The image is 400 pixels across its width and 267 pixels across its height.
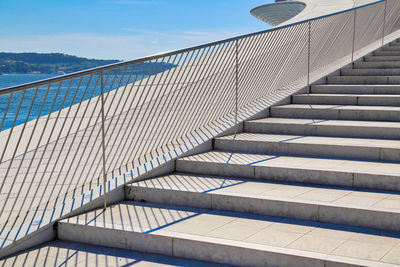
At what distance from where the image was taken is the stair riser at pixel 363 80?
7.98 meters

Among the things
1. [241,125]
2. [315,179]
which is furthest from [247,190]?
[241,125]

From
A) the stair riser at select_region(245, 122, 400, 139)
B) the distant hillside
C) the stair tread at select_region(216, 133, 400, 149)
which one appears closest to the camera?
the stair tread at select_region(216, 133, 400, 149)

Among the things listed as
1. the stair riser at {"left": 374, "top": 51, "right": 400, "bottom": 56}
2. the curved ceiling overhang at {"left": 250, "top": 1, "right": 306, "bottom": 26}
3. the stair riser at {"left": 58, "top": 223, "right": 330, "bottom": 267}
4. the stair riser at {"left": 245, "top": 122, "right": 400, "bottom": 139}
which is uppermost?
the curved ceiling overhang at {"left": 250, "top": 1, "right": 306, "bottom": 26}

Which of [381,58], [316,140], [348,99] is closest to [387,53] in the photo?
[381,58]

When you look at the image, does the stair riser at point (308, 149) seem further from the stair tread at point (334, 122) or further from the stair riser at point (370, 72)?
the stair riser at point (370, 72)

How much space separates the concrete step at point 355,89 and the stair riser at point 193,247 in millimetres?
4562

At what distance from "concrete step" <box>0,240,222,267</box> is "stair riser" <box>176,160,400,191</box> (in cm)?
157

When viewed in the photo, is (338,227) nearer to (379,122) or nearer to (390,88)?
(379,122)

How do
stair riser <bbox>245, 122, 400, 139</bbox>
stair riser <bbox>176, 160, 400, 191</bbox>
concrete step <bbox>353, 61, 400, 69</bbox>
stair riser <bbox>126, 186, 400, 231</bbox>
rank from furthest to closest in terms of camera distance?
concrete step <bbox>353, 61, 400, 69</bbox>
stair riser <bbox>245, 122, 400, 139</bbox>
stair riser <bbox>176, 160, 400, 191</bbox>
stair riser <bbox>126, 186, 400, 231</bbox>

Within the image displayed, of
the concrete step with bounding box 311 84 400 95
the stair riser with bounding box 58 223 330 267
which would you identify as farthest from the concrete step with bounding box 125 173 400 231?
the concrete step with bounding box 311 84 400 95

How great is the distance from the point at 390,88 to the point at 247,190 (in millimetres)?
3668

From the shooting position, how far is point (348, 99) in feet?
24.2

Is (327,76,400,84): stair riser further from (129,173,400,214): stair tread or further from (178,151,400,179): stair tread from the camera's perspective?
(129,173,400,214): stair tread

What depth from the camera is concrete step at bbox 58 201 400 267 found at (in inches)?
148
